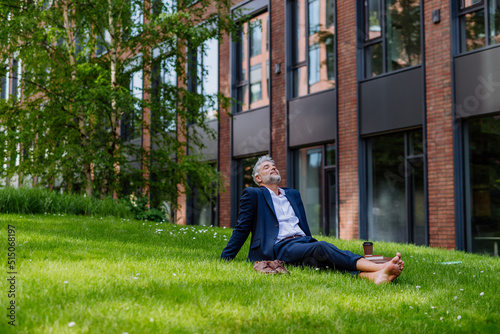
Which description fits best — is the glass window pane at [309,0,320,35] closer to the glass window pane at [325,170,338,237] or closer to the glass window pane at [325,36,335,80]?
the glass window pane at [325,36,335,80]

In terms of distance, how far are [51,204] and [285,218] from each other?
329 inches

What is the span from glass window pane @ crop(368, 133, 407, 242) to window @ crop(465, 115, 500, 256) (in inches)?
71.6

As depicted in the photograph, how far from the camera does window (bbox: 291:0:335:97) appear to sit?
57.1 feet

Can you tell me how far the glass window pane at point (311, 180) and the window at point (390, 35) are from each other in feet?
10.0

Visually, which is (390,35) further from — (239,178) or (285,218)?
(285,218)

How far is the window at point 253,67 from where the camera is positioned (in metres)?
19.9

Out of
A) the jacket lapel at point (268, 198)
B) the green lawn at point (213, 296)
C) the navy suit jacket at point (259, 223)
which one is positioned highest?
the jacket lapel at point (268, 198)

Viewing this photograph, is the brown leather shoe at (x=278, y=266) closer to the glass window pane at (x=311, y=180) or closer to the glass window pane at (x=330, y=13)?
the glass window pane at (x=311, y=180)

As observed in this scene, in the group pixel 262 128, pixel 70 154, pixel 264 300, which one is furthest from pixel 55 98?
pixel 264 300

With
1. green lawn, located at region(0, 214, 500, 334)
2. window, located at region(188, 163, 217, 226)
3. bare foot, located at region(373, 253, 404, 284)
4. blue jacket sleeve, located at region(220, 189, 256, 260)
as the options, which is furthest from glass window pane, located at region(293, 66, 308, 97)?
bare foot, located at region(373, 253, 404, 284)

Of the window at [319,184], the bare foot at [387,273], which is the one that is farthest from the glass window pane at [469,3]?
the bare foot at [387,273]

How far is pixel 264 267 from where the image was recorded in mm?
6422

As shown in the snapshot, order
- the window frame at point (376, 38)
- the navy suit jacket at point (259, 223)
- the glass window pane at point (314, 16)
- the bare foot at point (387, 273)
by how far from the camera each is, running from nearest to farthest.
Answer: the bare foot at point (387, 273) → the navy suit jacket at point (259, 223) → the window frame at point (376, 38) → the glass window pane at point (314, 16)

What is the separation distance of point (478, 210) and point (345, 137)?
4.22 metres
